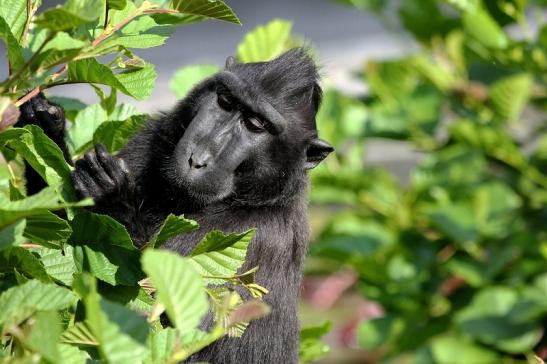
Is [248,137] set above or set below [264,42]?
below

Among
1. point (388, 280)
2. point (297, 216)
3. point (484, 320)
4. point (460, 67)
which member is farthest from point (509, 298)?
point (297, 216)

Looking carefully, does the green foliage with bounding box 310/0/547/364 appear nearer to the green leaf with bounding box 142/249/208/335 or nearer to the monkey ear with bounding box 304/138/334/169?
the monkey ear with bounding box 304/138/334/169

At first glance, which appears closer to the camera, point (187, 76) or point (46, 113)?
point (46, 113)

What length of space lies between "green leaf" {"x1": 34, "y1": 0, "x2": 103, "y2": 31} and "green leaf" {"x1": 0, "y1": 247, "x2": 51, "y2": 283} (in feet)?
1.30

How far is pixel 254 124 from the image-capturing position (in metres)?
2.94

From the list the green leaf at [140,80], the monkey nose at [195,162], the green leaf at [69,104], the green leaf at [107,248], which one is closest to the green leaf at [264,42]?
the monkey nose at [195,162]

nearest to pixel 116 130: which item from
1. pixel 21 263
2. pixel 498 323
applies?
pixel 21 263

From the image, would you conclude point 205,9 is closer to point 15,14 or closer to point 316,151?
point 15,14

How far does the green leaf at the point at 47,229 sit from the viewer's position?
4.67 ft

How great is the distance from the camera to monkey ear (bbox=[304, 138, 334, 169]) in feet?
9.93

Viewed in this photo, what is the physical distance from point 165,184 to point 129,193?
19.4 inches

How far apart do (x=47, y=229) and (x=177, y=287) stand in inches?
15.3

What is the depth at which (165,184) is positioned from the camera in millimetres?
2779

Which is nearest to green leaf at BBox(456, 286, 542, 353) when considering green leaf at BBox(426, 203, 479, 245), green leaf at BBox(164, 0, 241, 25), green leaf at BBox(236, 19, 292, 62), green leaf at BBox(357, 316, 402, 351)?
green leaf at BBox(426, 203, 479, 245)
